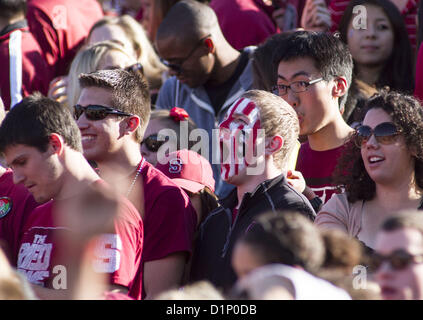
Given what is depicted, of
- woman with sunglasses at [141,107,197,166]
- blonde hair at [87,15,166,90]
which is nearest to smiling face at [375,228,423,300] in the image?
woman with sunglasses at [141,107,197,166]

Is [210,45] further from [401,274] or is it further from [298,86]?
[401,274]

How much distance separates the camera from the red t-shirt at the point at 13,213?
12.9 ft

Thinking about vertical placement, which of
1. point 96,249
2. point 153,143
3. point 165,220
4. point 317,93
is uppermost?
point 317,93

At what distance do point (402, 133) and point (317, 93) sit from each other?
948mm

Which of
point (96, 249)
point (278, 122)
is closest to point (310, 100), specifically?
point (278, 122)

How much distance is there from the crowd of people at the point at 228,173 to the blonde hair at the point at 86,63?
0.05ft

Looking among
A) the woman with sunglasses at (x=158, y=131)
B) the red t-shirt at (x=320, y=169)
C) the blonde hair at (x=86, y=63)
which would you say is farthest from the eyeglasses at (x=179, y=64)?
the red t-shirt at (x=320, y=169)

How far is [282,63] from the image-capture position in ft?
15.2

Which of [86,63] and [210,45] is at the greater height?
[210,45]

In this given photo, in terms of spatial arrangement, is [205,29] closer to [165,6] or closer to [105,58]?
[105,58]

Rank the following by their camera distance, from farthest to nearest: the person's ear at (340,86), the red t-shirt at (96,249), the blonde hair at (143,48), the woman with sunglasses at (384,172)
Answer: the blonde hair at (143,48) < the person's ear at (340,86) < the woman with sunglasses at (384,172) < the red t-shirt at (96,249)

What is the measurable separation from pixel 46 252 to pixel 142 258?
54 centimetres

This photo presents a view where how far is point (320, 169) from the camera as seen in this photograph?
454 centimetres

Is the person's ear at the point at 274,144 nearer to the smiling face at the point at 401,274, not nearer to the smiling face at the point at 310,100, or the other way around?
the smiling face at the point at 310,100
